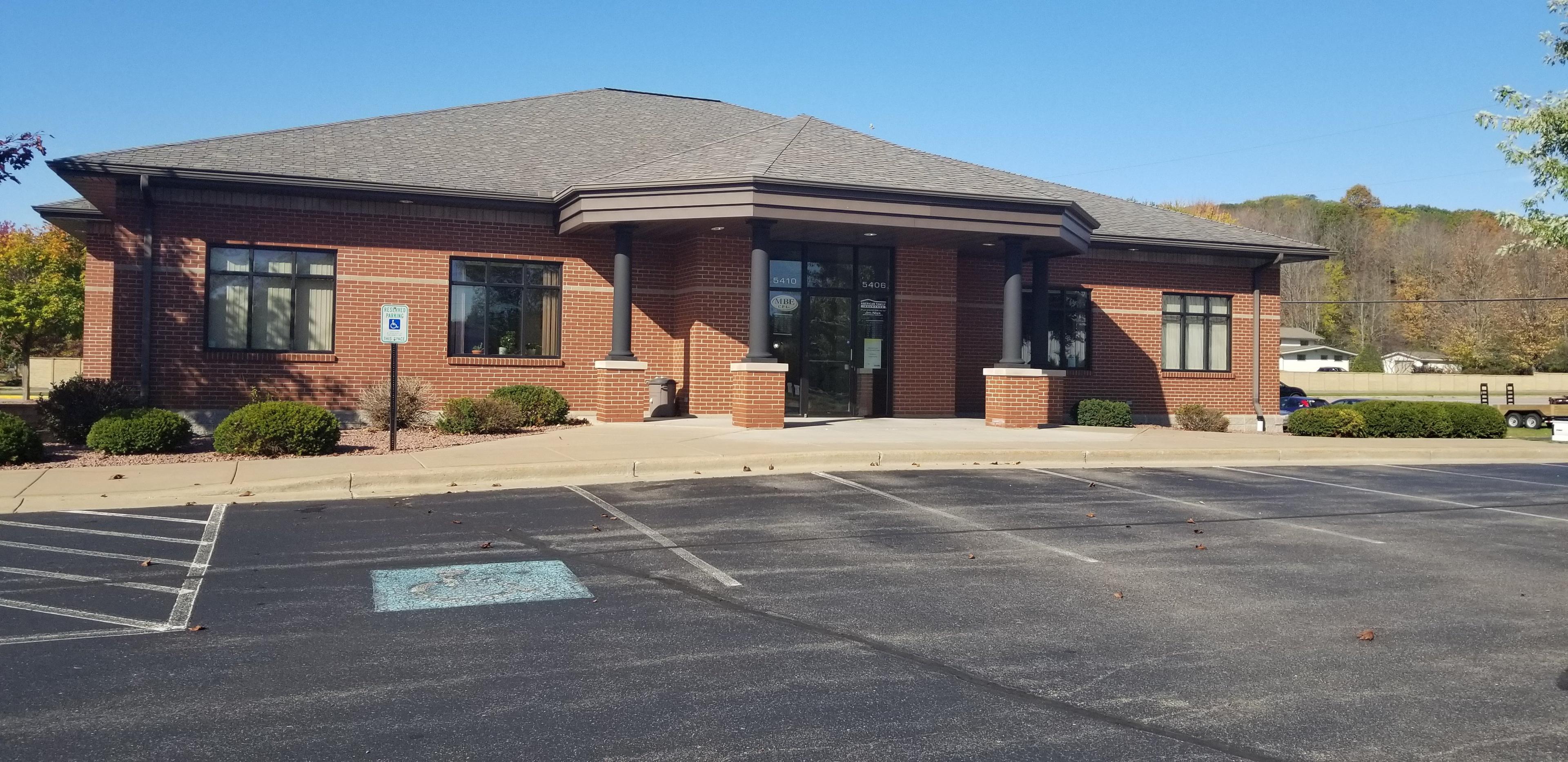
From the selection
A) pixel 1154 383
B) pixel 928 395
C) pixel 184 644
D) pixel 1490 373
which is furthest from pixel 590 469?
pixel 1490 373

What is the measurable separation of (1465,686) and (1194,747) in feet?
6.21

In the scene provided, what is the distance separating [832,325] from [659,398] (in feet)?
11.8

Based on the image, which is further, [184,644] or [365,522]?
[365,522]

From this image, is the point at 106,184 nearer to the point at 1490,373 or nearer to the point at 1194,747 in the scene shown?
the point at 1194,747

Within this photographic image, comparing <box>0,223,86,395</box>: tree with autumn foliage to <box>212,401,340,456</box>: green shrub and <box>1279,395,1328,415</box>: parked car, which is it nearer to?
<box>212,401,340,456</box>: green shrub

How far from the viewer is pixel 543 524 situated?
1009 cm

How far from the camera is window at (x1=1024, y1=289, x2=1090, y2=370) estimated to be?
25.1 metres

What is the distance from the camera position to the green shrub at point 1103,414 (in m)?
22.4

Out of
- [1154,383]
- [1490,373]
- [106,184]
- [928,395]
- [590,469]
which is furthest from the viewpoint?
[1490,373]

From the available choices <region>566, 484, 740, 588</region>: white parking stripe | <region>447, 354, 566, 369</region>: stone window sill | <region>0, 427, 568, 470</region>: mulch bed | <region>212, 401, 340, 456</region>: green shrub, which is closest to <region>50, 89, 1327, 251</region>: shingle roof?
<region>447, 354, 566, 369</region>: stone window sill

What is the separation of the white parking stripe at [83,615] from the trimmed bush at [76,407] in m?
9.78

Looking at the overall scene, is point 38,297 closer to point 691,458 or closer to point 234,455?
point 234,455

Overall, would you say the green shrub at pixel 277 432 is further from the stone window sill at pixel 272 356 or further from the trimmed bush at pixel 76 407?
the stone window sill at pixel 272 356

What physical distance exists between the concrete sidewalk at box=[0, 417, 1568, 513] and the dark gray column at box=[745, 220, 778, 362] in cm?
129
